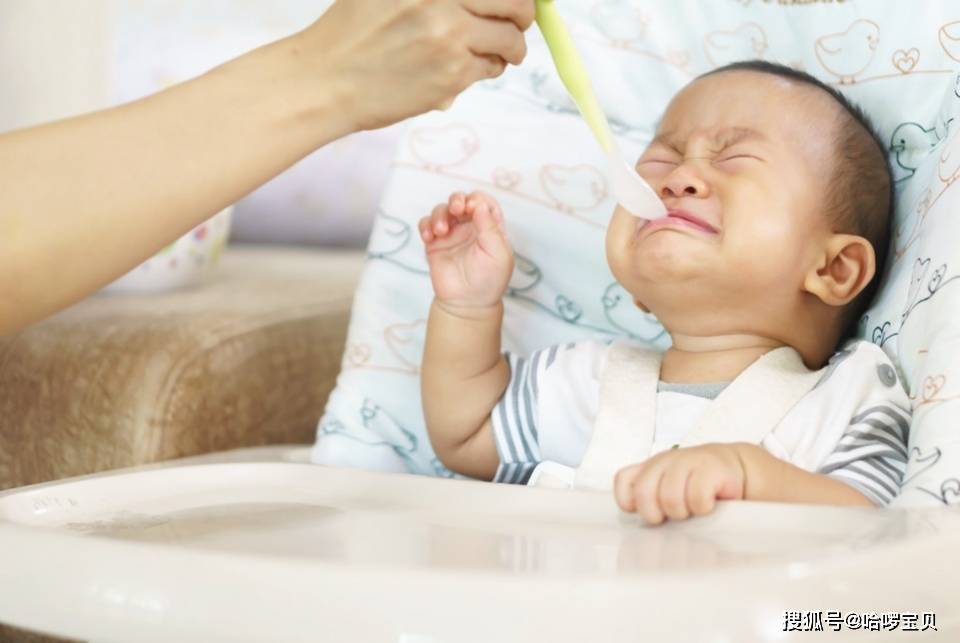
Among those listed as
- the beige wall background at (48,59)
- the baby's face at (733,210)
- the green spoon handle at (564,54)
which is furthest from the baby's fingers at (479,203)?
the beige wall background at (48,59)

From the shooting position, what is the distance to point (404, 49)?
2.38 ft

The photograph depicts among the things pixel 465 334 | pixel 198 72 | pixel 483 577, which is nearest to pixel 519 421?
pixel 465 334

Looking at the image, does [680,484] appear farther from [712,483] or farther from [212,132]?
[212,132]

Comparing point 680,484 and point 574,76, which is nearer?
point 680,484

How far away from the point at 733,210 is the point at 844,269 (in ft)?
0.35

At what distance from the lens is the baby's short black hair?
3.02ft

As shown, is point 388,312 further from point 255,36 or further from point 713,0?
point 255,36

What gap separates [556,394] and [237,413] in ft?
1.30

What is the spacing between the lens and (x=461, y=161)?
111 cm

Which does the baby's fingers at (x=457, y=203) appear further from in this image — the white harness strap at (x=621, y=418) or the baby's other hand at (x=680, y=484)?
the baby's other hand at (x=680, y=484)

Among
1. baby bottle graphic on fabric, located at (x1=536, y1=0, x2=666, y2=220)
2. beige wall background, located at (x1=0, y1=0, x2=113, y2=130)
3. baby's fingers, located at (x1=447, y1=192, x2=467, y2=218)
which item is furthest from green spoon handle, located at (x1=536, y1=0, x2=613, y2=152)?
beige wall background, located at (x1=0, y1=0, x2=113, y2=130)

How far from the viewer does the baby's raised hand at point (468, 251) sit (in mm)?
990

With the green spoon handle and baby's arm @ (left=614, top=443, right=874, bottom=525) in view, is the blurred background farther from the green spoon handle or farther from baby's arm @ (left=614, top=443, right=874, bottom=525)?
baby's arm @ (left=614, top=443, right=874, bottom=525)

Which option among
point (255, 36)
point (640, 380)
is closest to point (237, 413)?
point (640, 380)
